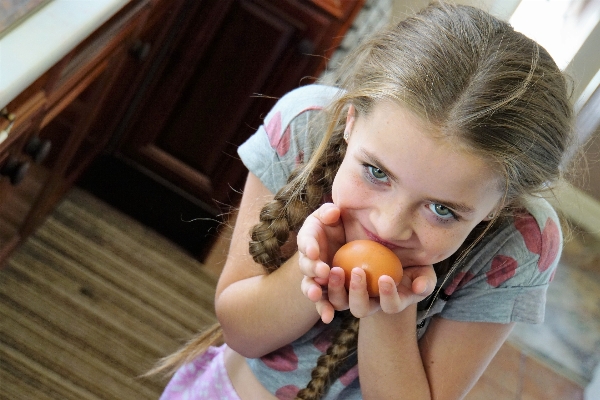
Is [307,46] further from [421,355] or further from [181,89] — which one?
Answer: [421,355]

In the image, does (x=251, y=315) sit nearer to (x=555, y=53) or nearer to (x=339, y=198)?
(x=339, y=198)

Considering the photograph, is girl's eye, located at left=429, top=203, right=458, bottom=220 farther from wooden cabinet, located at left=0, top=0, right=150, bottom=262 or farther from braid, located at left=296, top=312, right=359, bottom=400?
wooden cabinet, located at left=0, top=0, right=150, bottom=262

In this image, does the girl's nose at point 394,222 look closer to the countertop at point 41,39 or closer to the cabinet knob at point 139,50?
the countertop at point 41,39

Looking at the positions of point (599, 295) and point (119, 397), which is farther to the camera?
point (599, 295)

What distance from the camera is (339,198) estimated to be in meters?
0.86

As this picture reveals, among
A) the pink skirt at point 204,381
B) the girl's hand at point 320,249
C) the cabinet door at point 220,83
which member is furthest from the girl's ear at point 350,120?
Answer: the cabinet door at point 220,83

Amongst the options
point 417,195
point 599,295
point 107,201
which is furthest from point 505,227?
point 599,295

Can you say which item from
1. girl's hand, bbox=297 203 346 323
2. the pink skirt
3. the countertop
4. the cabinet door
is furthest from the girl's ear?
the cabinet door

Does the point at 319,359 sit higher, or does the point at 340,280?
the point at 340,280

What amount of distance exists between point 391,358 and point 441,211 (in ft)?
0.89

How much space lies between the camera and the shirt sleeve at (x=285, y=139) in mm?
1068

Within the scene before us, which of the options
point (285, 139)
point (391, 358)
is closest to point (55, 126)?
point (285, 139)

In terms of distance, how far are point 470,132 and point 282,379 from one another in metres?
0.54

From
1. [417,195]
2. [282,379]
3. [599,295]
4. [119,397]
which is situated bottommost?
[119,397]
